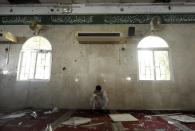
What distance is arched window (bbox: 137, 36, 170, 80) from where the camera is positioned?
14.1 ft

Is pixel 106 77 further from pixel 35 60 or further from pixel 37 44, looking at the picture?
pixel 37 44

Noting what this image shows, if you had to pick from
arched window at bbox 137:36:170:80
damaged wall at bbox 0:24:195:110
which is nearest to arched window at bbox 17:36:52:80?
damaged wall at bbox 0:24:195:110

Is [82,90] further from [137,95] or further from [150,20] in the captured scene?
[150,20]

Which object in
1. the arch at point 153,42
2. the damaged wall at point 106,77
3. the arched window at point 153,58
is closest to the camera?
the damaged wall at point 106,77

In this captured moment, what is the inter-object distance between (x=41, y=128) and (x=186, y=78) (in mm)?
3590

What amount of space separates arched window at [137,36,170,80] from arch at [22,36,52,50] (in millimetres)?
2466

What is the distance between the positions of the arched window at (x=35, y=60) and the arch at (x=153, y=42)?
2.48 m

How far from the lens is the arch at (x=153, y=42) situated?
14.6 feet

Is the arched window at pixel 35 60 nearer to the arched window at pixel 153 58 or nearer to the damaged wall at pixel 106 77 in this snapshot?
the damaged wall at pixel 106 77

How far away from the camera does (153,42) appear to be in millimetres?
4484

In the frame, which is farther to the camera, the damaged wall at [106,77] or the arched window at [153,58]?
the arched window at [153,58]

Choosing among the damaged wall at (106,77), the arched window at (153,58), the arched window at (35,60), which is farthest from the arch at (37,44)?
the arched window at (153,58)

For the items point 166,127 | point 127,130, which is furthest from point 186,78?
point 127,130

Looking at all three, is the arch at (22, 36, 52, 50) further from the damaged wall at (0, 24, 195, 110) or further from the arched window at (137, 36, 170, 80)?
the arched window at (137, 36, 170, 80)
